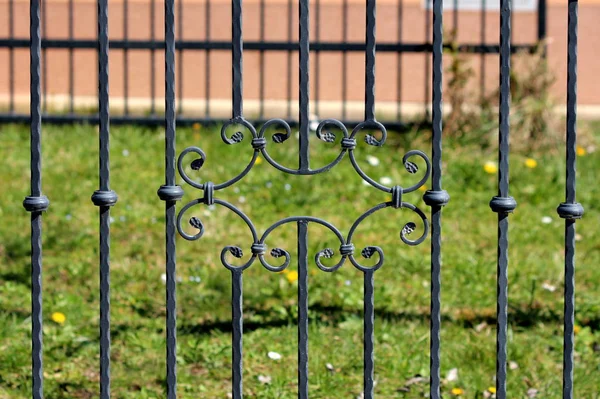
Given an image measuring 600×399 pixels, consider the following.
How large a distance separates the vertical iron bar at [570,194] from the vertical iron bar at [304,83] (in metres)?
0.63

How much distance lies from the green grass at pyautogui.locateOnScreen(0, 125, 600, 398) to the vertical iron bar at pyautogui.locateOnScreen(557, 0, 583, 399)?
0.94 m

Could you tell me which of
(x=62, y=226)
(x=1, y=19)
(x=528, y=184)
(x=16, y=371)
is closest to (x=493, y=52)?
(x=528, y=184)

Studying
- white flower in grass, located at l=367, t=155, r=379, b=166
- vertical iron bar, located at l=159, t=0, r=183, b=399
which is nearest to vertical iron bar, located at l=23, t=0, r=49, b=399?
vertical iron bar, located at l=159, t=0, r=183, b=399

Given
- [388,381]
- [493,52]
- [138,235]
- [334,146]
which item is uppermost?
[493,52]

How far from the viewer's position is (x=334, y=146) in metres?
5.95

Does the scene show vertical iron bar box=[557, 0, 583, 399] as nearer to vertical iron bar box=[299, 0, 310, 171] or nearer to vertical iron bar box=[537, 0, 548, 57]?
vertical iron bar box=[299, 0, 310, 171]

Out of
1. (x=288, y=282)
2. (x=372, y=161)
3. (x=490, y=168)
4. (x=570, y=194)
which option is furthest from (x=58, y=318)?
(x=490, y=168)

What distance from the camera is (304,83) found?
2.37 meters

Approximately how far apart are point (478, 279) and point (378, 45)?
247 centimetres

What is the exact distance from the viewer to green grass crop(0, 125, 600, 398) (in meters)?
3.42

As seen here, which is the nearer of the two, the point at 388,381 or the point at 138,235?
the point at 388,381

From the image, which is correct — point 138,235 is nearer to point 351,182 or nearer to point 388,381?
point 351,182

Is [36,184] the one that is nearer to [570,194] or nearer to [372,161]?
[570,194]

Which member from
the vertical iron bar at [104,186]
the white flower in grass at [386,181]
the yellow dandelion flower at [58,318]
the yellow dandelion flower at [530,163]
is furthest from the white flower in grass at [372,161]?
the vertical iron bar at [104,186]
